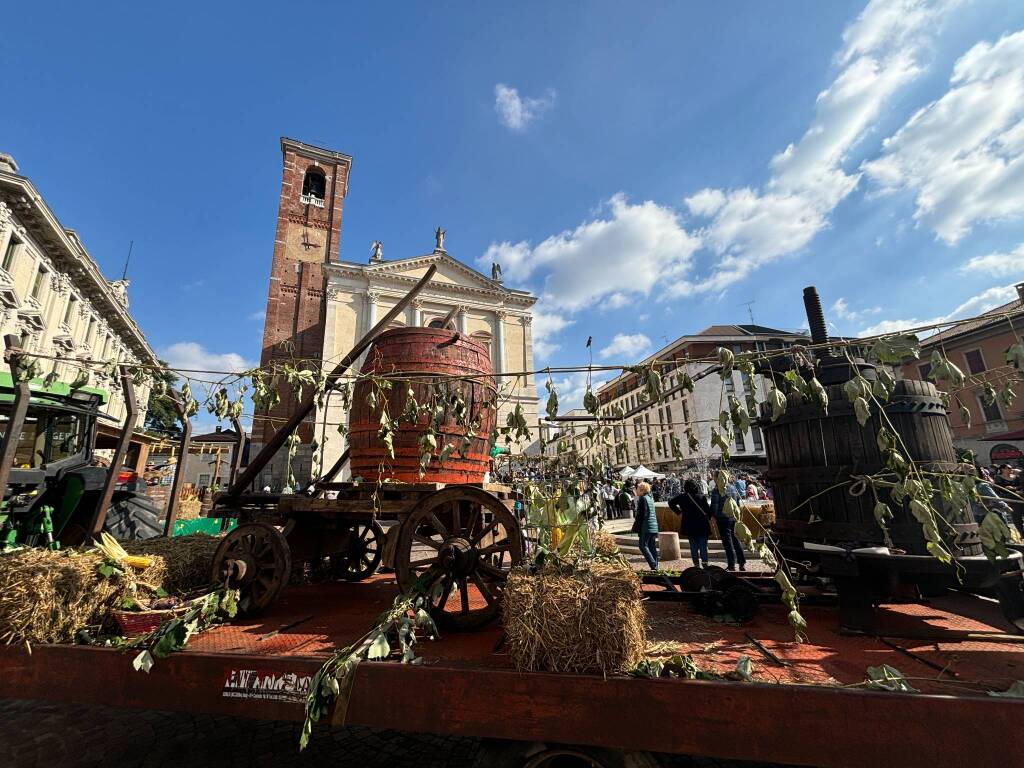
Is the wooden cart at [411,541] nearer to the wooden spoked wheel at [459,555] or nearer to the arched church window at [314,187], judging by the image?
the wooden spoked wheel at [459,555]

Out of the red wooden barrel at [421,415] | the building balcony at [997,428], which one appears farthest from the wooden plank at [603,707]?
the building balcony at [997,428]

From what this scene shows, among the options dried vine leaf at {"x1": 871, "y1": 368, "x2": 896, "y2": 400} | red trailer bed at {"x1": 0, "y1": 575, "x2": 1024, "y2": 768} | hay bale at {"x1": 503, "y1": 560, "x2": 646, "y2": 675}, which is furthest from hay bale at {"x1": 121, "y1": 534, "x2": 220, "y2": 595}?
dried vine leaf at {"x1": 871, "y1": 368, "x2": 896, "y2": 400}

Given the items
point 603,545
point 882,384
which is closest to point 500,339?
point 603,545

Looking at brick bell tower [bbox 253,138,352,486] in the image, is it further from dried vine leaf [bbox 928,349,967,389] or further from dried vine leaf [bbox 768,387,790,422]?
dried vine leaf [bbox 928,349,967,389]

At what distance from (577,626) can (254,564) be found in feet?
10.2

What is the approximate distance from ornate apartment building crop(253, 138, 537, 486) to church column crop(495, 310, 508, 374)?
0.28ft

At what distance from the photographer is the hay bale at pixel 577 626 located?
2400mm

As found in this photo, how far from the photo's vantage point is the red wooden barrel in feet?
14.6

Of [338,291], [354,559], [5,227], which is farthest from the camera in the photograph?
[338,291]

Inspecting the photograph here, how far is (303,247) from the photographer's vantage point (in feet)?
122

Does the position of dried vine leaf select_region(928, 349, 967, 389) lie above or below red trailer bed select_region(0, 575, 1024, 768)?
above

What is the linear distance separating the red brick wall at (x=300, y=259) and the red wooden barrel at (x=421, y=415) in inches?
1227

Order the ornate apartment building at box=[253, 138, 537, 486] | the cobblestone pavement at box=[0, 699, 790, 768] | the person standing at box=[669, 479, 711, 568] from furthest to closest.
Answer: the ornate apartment building at box=[253, 138, 537, 486]
the person standing at box=[669, 479, 711, 568]
the cobblestone pavement at box=[0, 699, 790, 768]

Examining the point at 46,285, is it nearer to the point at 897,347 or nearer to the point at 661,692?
the point at 661,692
